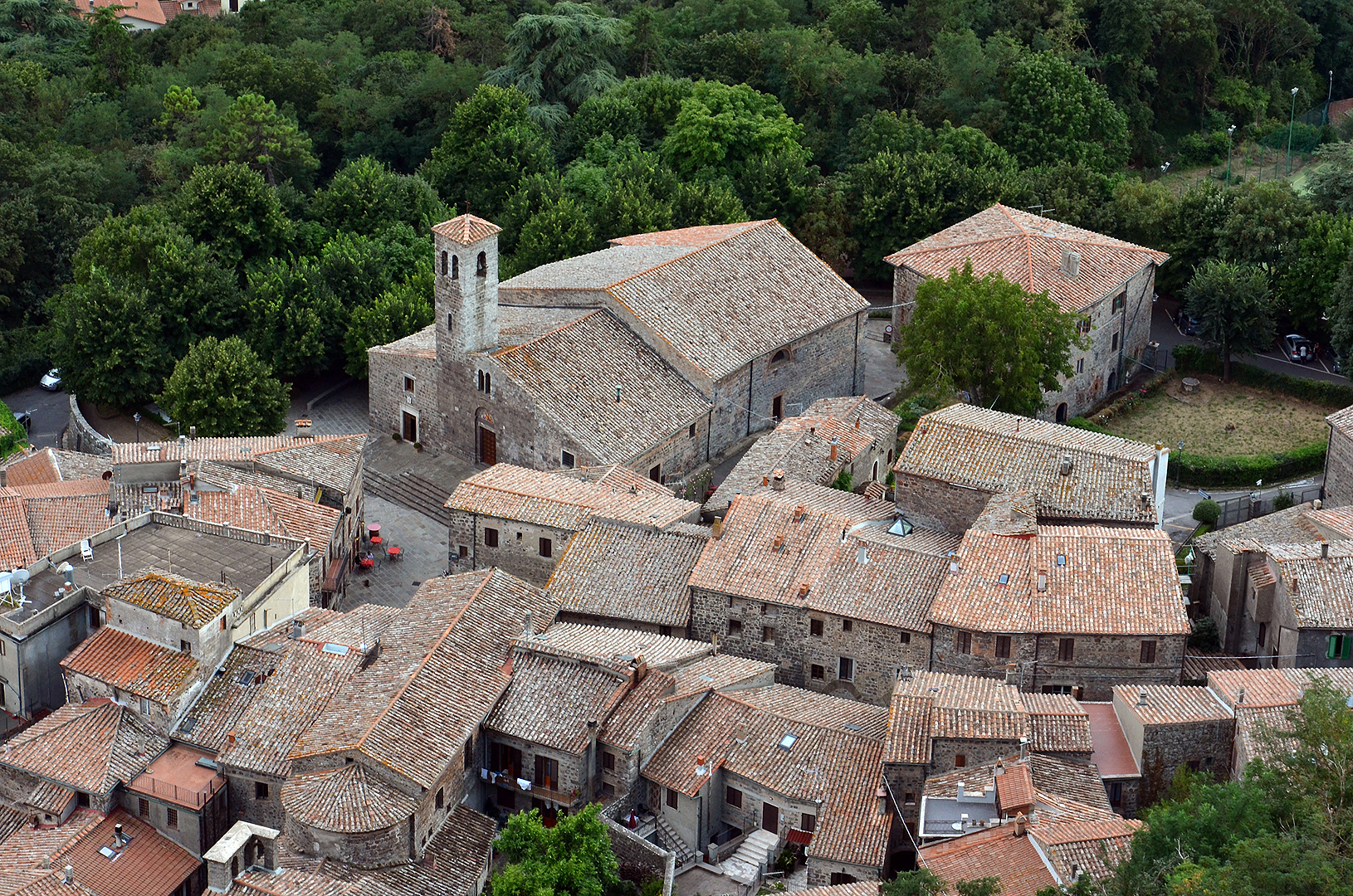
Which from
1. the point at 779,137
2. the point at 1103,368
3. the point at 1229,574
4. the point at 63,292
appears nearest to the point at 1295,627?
the point at 1229,574

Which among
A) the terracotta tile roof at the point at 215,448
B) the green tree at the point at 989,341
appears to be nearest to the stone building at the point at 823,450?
the green tree at the point at 989,341

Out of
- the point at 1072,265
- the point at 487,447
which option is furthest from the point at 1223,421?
the point at 487,447

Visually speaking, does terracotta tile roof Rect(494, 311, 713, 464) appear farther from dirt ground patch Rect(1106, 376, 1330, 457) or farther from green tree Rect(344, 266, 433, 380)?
dirt ground patch Rect(1106, 376, 1330, 457)

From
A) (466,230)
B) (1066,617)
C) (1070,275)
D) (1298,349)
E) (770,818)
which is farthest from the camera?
(1298,349)

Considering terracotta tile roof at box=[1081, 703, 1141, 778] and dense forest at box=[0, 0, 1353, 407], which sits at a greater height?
dense forest at box=[0, 0, 1353, 407]

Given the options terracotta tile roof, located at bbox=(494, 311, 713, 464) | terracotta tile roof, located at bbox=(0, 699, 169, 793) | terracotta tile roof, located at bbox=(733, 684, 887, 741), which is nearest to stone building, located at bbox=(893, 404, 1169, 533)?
terracotta tile roof, located at bbox=(733, 684, 887, 741)

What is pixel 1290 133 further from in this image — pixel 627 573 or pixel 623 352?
pixel 627 573

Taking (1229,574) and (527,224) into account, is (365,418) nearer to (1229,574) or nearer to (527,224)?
(527,224)
